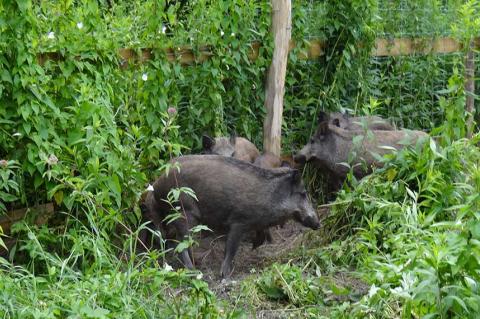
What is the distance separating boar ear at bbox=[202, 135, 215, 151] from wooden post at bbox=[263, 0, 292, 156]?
98 centimetres

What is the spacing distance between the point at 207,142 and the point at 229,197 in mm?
1194

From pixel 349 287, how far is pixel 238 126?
377cm

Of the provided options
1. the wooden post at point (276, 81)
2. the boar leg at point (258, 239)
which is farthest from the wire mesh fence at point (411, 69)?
the boar leg at point (258, 239)

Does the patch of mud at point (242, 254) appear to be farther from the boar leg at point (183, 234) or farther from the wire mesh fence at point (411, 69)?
the wire mesh fence at point (411, 69)

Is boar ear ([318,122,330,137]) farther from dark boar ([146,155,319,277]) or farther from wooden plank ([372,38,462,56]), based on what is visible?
wooden plank ([372,38,462,56])

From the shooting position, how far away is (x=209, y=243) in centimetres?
969

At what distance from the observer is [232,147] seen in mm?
10164

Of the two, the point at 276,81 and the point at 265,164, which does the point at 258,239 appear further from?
the point at 276,81

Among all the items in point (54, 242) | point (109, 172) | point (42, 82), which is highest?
point (42, 82)

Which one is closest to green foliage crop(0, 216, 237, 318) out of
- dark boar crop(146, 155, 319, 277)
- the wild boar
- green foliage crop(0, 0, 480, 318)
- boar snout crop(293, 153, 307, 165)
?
green foliage crop(0, 0, 480, 318)

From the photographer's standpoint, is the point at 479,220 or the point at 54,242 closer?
the point at 479,220

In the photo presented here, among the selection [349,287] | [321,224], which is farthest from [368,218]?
[349,287]

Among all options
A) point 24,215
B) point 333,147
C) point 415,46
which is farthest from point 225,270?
point 415,46

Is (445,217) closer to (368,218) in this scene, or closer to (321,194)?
(368,218)
